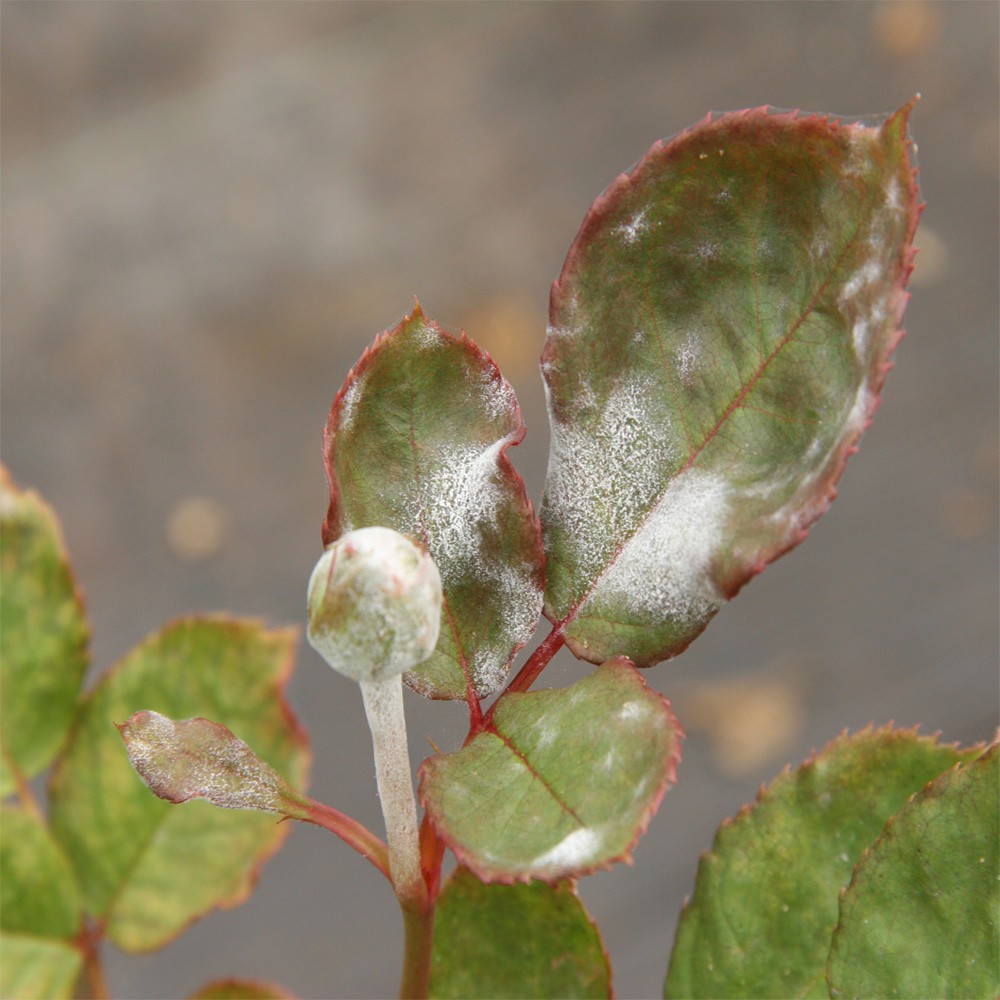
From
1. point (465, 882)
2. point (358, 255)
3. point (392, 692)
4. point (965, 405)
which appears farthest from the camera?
point (358, 255)

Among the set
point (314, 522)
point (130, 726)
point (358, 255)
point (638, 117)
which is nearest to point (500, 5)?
point (638, 117)

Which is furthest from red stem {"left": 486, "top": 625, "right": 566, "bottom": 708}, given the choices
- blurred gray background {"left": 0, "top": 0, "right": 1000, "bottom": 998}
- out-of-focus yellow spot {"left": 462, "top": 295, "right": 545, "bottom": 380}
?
out-of-focus yellow spot {"left": 462, "top": 295, "right": 545, "bottom": 380}

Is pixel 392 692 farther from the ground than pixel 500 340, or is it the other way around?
pixel 392 692

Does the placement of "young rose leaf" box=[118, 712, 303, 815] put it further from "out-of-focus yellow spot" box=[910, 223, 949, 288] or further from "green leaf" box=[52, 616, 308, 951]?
"out-of-focus yellow spot" box=[910, 223, 949, 288]

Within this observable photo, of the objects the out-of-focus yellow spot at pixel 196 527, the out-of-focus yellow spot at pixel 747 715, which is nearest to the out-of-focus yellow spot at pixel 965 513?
the out-of-focus yellow spot at pixel 747 715

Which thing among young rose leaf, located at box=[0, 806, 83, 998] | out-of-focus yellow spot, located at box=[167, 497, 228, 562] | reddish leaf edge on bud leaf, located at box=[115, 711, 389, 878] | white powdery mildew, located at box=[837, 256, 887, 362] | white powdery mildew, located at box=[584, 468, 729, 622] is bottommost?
out-of-focus yellow spot, located at box=[167, 497, 228, 562]

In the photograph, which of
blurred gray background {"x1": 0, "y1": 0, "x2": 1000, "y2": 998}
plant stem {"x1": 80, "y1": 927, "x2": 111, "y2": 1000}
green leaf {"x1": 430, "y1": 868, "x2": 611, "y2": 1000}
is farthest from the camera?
blurred gray background {"x1": 0, "y1": 0, "x2": 1000, "y2": 998}

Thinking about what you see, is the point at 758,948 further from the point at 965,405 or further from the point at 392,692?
the point at 965,405
